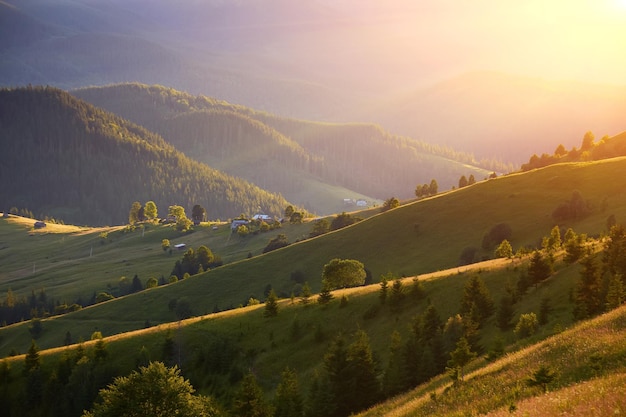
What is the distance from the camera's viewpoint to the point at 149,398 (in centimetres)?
4478

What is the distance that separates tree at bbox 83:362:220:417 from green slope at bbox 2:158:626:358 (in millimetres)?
72818

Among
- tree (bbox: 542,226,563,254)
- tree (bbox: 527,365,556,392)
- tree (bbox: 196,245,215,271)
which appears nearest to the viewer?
tree (bbox: 527,365,556,392)

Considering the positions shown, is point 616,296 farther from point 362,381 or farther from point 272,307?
point 272,307

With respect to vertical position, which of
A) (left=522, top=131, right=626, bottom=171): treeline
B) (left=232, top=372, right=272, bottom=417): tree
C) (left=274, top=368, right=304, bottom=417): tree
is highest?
(left=522, top=131, right=626, bottom=171): treeline

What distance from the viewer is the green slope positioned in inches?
4651

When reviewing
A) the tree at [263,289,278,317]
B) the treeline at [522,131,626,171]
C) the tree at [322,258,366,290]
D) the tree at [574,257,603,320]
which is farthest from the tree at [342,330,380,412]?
the treeline at [522,131,626,171]

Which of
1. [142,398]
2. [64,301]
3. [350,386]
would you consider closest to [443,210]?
[350,386]

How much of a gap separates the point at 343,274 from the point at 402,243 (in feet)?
94.6

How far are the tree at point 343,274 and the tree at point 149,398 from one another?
61552 millimetres

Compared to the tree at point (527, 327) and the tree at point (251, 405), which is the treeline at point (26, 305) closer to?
the tree at point (251, 405)

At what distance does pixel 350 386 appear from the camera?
5066 centimetres

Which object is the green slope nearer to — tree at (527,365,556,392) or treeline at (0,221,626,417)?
treeline at (0,221,626,417)

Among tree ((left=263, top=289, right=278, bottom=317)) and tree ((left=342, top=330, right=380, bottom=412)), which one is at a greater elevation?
tree ((left=263, top=289, right=278, bottom=317))

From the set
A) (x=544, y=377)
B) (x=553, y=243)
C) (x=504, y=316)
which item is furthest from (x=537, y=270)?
(x=544, y=377)
